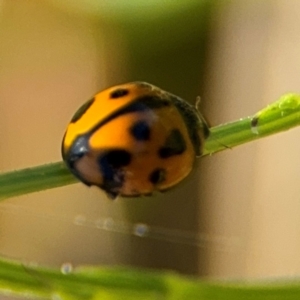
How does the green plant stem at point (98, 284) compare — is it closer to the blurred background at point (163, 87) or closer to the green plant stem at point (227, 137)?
the green plant stem at point (227, 137)

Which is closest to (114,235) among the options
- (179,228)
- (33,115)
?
(179,228)

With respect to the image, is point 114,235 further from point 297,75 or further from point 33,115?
point 297,75

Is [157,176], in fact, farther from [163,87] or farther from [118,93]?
[163,87]

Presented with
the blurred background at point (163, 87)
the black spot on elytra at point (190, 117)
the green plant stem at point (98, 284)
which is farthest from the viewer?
the blurred background at point (163, 87)

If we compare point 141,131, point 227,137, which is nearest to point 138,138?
point 141,131

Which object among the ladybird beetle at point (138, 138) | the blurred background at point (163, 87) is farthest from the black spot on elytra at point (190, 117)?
the blurred background at point (163, 87)

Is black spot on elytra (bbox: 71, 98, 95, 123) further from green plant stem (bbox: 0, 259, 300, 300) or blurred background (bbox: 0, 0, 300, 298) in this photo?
blurred background (bbox: 0, 0, 300, 298)

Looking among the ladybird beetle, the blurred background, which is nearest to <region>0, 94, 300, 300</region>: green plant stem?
the ladybird beetle
